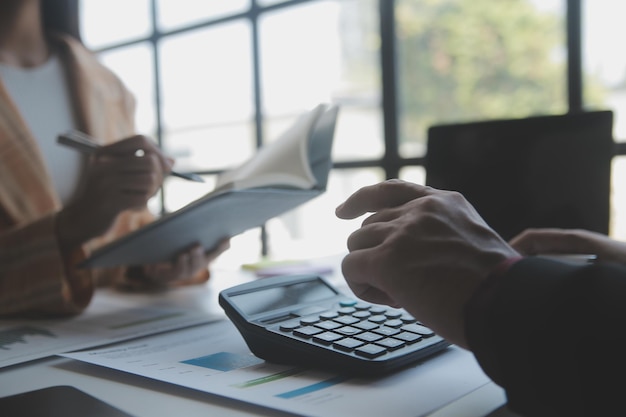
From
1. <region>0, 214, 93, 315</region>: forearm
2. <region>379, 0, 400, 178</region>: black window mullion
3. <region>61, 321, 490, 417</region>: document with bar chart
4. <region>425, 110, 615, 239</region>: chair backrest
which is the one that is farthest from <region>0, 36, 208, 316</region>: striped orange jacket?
<region>379, 0, 400, 178</region>: black window mullion

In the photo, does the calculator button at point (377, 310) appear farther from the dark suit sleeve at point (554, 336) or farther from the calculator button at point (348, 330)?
the dark suit sleeve at point (554, 336)

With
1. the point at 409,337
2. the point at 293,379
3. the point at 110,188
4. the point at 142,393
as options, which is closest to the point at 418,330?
the point at 409,337

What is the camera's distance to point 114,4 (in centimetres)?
292

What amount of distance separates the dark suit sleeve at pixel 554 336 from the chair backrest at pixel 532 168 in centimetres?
66

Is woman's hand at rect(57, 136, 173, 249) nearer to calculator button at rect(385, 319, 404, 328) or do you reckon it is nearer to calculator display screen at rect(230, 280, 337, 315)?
calculator display screen at rect(230, 280, 337, 315)

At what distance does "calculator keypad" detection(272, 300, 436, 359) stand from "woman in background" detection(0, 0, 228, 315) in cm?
39

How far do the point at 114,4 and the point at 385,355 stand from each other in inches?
115

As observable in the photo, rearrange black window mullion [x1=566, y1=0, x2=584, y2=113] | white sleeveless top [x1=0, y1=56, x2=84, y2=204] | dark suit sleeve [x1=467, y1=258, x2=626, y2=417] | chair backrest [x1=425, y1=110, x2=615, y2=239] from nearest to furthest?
dark suit sleeve [x1=467, y1=258, x2=626, y2=417] < chair backrest [x1=425, y1=110, x2=615, y2=239] < white sleeveless top [x1=0, y1=56, x2=84, y2=204] < black window mullion [x1=566, y1=0, x2=584, y2=113]

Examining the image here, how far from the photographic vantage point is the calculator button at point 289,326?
495 millimetres

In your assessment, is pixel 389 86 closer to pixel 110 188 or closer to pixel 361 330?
pixel 110 188

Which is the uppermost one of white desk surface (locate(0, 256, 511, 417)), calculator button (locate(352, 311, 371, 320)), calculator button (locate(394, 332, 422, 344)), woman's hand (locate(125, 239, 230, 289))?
calculator button (locate(352, 311, 371, 320))

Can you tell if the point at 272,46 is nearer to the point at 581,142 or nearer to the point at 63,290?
the point at 581,142

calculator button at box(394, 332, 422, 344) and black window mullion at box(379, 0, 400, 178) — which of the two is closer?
calculator button at box(394, 332, 422, 344)

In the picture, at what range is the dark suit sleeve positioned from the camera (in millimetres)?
310
